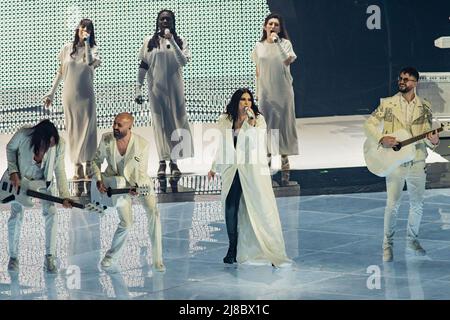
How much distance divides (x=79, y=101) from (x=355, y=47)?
6.09m

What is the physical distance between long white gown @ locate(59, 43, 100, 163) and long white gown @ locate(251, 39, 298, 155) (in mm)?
1775

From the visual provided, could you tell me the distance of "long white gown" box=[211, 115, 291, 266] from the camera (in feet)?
41.5

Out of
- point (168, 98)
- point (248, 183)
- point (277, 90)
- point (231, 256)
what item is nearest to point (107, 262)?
point (231, 256)

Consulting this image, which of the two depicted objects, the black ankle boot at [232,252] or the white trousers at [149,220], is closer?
the white trousers at [149,220]

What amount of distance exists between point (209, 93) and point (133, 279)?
8.43 meters

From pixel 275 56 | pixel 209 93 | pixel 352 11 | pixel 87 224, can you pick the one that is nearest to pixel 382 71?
pixel 352 11

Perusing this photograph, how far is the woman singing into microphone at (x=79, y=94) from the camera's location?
16.8 m

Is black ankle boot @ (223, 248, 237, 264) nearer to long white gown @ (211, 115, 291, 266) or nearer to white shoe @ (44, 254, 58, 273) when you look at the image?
long white gown @ (211, 115, 291, 266)

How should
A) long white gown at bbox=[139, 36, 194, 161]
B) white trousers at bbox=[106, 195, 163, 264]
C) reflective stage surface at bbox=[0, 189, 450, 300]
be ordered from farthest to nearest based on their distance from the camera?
1. long white gown at bbox=[139, 36, 194, 161]
2. white trousers at bbox=[106, 195, 163, 264]
3. reflective stage surface at bbox=[0, 189, 450, 300]

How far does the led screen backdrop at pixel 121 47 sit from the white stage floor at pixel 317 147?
53 centimetres

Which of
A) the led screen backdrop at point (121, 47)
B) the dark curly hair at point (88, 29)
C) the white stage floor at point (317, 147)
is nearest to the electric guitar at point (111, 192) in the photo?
the dark curly hair at point (88, 29)

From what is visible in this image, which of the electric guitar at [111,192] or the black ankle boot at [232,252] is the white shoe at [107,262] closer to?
the electric guitar at [111,192]

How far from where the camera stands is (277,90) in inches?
678

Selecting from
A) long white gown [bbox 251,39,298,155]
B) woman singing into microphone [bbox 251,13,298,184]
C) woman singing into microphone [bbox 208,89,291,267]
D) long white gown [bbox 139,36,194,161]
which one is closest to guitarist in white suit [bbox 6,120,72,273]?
woman singing into microphone [bbox 208,89,291,267]
